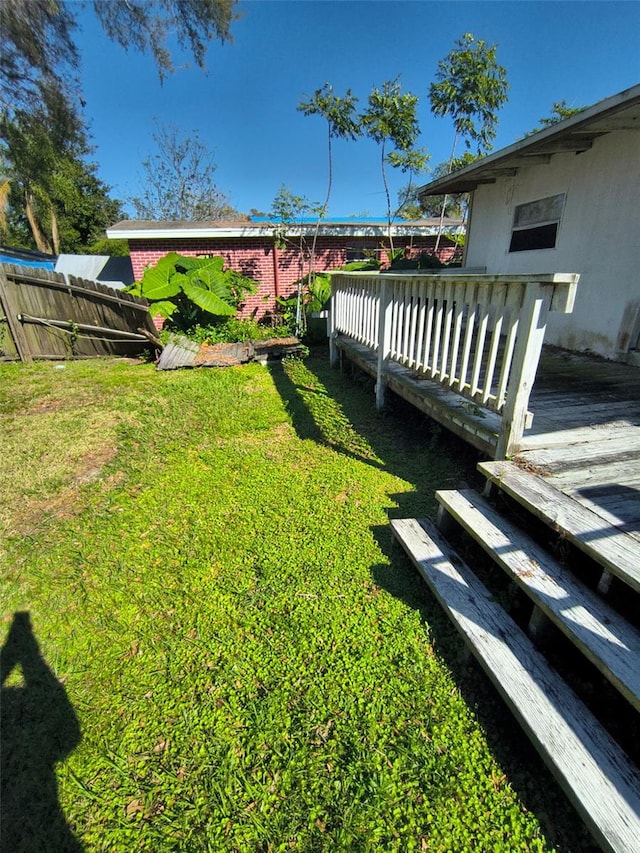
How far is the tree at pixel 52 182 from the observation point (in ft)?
43.3

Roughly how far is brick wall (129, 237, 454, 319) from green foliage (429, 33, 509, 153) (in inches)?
166

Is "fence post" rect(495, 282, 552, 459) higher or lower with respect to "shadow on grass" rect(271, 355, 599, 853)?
higher

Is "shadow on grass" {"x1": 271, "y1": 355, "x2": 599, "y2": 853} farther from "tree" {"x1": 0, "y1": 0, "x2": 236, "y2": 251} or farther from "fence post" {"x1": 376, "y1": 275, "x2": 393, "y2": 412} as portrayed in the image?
"tree" {"x1": 0, "y1": 0, "x2": 236, "y2": 251}

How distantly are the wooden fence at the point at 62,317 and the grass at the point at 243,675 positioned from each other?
4.91 m

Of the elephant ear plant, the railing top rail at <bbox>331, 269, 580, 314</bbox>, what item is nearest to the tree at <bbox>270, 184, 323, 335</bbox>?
the elephant ear plant

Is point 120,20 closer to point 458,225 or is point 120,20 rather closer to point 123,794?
point 458,225

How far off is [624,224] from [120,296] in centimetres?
781

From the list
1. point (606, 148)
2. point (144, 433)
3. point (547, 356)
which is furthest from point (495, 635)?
point (606, 148)

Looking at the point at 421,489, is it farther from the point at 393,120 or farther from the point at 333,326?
Answer: the point at 393,120

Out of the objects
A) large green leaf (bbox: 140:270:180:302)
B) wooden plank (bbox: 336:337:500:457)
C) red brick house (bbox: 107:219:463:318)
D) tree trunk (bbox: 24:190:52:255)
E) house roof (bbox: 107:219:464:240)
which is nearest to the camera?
wooden plank (bbox: 336:337:500:457)

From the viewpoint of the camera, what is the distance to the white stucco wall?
13.2 ft

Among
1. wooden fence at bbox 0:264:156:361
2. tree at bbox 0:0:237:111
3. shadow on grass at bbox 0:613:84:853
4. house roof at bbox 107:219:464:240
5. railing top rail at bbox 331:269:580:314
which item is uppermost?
tree at bbox 0:0:237:111

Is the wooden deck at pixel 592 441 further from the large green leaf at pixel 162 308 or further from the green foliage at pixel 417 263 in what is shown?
the large green leaf at pixel 162 308

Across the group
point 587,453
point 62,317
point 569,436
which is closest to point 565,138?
point 569,436
